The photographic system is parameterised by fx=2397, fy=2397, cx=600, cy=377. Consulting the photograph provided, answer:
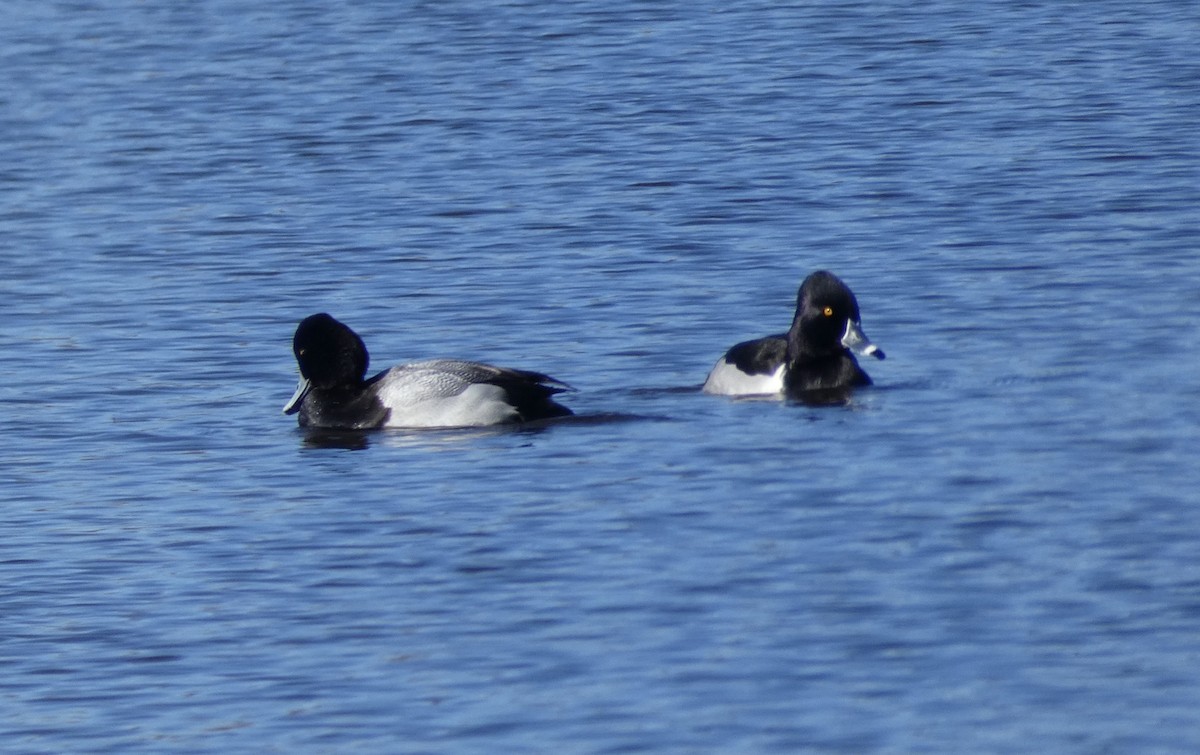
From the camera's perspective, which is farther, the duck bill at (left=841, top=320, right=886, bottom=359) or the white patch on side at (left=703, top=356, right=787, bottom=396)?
the duck bill at (left=841, top=320, right=886, bottom=359)

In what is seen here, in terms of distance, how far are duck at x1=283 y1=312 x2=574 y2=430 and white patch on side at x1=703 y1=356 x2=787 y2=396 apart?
918mm

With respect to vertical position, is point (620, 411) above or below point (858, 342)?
below

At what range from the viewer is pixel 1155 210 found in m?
18.4

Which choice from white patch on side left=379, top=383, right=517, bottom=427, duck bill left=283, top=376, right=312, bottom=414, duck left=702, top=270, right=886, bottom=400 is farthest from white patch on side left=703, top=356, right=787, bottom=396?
duck bill left=283, top=376, right=312, bottom=414

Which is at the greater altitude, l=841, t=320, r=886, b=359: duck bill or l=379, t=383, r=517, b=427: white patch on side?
l=841, t=320, r=886, b=359: duck bill

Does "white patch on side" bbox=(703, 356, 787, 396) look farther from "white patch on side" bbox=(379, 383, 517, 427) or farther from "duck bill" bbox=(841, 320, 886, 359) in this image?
"white patch on side" bbox=(379, 383, 517, 427)

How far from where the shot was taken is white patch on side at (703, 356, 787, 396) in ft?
46.9

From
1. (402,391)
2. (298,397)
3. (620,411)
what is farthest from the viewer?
(298,397)

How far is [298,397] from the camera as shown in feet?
48.3

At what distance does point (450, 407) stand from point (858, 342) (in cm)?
250

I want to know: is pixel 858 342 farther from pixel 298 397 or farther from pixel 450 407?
pixel 298 397

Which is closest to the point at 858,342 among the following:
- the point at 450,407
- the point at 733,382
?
the point at 733,382

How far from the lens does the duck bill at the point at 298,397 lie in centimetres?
1471

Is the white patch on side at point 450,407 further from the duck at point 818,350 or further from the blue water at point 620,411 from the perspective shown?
the duck at point 818,350
